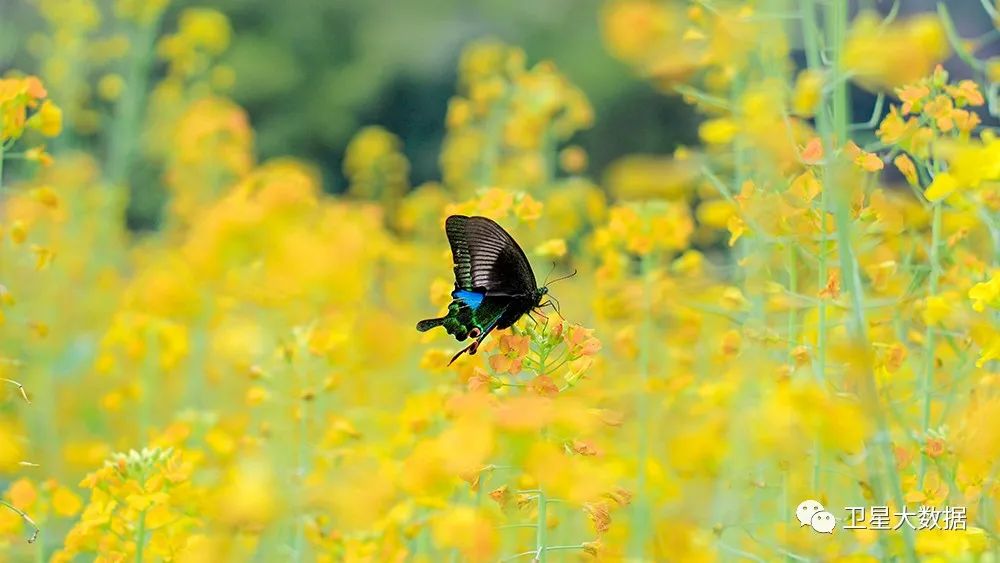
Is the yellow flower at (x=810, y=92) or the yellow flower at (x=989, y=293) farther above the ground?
the yellow flower at (x=810, y=92)

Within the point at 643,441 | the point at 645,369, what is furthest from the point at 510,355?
the point at 645,369

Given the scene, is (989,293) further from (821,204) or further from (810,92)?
(810,92)

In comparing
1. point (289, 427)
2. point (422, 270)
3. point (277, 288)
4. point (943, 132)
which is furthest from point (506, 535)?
point (422, 270)

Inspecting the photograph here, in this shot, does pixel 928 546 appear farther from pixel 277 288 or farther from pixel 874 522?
pixel 277 288

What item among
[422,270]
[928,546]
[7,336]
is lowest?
[928,546]

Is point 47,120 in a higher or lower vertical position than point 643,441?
higher

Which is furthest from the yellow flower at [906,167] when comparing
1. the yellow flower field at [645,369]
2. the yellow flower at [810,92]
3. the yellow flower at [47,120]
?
the yellow flower at [47,120]
